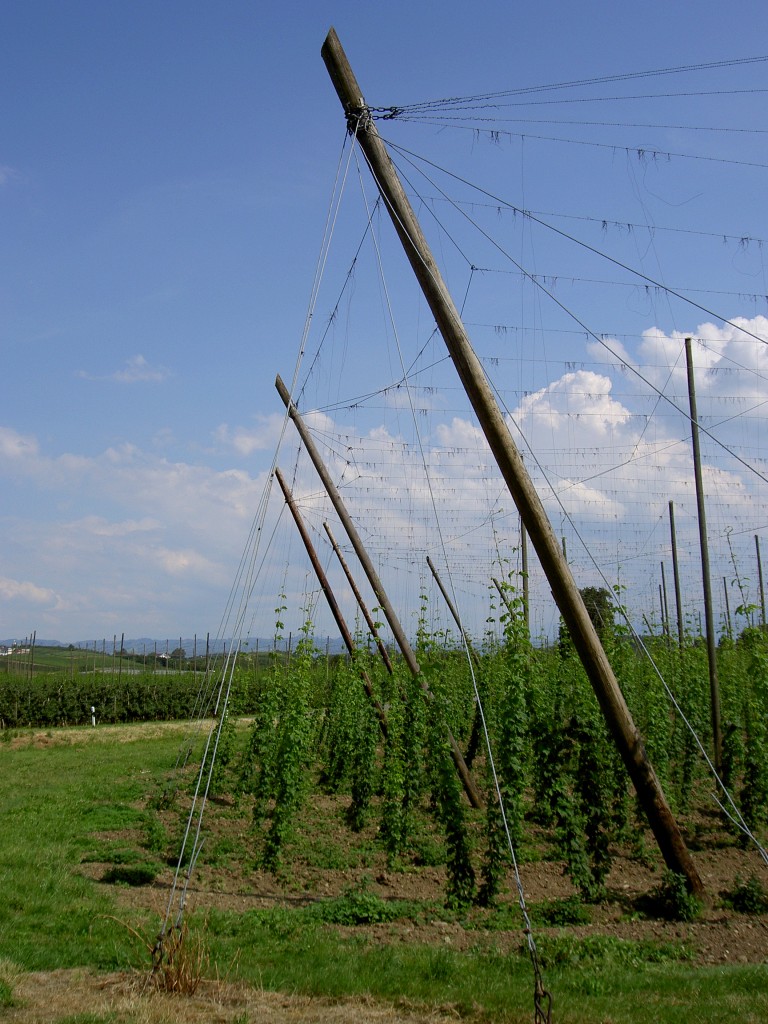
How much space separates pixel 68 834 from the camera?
11836 millimetres

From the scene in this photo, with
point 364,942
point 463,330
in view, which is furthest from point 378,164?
point 364,942

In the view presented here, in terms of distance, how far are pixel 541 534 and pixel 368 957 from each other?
12.7ft

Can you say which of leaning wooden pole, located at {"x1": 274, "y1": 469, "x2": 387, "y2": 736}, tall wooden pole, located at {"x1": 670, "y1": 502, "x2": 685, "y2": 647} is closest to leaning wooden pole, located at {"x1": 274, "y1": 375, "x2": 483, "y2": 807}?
leaning wooden pole, located at {"x1": 274, "y1": 469, "x2": 387, "y2": 736}

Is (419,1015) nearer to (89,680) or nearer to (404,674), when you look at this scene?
(404,674)

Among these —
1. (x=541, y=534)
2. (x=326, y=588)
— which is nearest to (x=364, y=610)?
(x=326, y=588)

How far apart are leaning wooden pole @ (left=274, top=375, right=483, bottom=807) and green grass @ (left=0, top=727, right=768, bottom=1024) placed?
11.6 ft

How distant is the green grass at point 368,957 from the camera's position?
550 cm

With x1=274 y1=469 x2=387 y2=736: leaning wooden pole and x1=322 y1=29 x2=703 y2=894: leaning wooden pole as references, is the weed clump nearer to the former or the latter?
x1=322 y1=29 x2=703 y2=894: leaning wooden pole

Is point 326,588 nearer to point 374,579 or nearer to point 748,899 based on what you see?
point 374,579

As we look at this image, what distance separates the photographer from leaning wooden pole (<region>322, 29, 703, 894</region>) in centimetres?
769

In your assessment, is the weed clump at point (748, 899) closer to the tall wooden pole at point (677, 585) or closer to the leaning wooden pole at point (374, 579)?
the leaning wooden pole at point (374, 579)

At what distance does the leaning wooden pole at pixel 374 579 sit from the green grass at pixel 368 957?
354 cm

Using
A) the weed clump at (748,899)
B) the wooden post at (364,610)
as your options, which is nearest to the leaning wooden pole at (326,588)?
the wooden post at (364,610)

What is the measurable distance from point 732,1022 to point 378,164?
7727 millimetres
